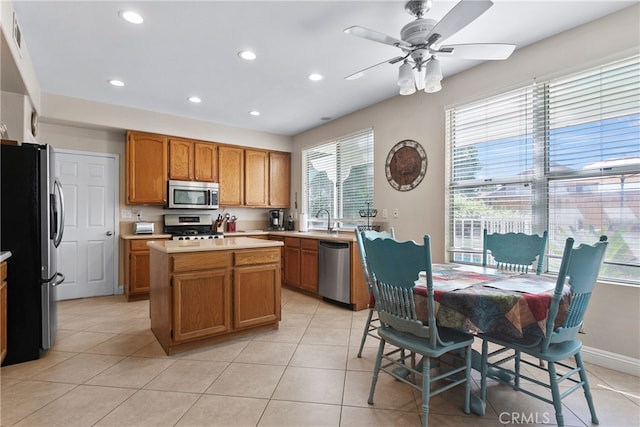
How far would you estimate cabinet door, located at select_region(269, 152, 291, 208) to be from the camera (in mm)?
5863

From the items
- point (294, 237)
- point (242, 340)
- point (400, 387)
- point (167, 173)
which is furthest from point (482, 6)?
point (167, 173)

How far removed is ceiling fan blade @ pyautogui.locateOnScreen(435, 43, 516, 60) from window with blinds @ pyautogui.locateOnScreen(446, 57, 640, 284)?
3.10 ft

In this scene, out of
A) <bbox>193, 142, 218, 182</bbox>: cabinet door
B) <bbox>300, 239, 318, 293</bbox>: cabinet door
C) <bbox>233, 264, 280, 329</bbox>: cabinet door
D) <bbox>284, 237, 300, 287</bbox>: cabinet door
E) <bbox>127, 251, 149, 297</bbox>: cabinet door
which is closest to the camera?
<bbox>233, 264, 280, 329</bbox>: cabinet door

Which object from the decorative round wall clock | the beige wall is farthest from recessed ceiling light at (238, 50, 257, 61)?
the decorative round wall clock

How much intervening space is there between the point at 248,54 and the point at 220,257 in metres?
1.90

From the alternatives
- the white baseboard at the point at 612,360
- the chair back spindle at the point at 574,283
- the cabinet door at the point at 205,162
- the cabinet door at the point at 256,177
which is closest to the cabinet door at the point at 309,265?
the cabinet door at the point at 256,177

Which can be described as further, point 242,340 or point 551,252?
point 242,340

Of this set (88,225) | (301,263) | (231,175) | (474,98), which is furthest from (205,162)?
(474,98)

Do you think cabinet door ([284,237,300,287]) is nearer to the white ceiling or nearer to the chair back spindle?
the white ceiling

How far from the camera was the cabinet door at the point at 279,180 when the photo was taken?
19.2ft

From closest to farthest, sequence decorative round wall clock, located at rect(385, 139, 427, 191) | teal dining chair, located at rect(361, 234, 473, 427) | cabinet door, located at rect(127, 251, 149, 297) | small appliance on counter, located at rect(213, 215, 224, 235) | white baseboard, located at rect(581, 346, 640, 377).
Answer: teal dining chair, located at rect(361, 234, 473, 427) → white baseboard, located at rect(581, 346, 640, 377) → decorative round wall clock, located at rect(385, 139, 427, 191) → cabinet door, located at rect(127, 251, 149, 297) → small appliance on counter, located at rect(213, 215, 224, 235)

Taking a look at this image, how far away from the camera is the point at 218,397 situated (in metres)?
1.98

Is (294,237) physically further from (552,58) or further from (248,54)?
(552,58)

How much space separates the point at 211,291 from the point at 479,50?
2733 millimetres
